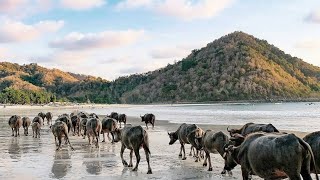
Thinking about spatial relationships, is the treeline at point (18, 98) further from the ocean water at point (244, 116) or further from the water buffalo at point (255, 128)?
the water buffalo at point (255, 128)

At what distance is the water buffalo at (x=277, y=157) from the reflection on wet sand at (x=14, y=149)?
1369 cm

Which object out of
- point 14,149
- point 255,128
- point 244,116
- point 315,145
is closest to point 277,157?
point 315,145

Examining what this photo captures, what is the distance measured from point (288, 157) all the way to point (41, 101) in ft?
613

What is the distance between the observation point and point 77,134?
3388cm

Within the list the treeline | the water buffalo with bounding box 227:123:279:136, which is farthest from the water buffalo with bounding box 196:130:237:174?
the treeline

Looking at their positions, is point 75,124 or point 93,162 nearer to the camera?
point 93,162

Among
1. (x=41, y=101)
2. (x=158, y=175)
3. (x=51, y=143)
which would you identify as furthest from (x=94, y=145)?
(x=41, y=101)

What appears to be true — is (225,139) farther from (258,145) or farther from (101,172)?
(258,145)

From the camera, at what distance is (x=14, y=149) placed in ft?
78.9

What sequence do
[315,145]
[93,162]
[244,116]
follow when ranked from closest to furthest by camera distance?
[315,145]
[93,162]
[244,116]

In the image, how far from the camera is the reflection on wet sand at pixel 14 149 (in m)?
21.0

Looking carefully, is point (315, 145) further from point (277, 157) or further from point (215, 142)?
point (215, 142)

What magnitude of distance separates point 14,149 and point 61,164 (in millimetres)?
6768

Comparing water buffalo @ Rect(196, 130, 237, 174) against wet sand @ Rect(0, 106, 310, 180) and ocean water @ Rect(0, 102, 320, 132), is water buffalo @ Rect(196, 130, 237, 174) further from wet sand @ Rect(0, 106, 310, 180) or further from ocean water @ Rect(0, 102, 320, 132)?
ocean water @ Rect(0, 102, 320, 132)
